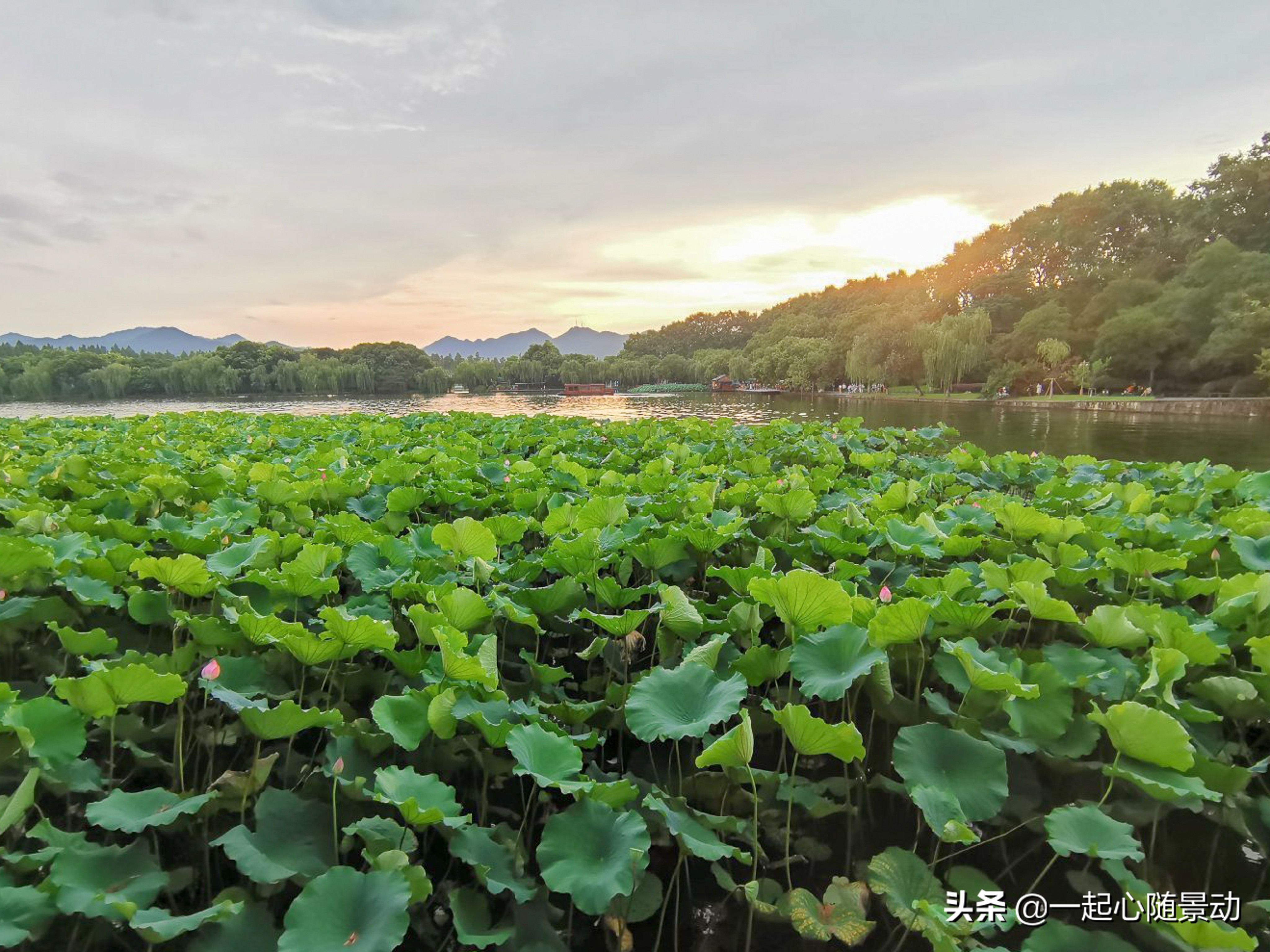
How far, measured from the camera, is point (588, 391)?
72812 mm

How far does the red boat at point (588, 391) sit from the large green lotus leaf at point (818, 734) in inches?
2584

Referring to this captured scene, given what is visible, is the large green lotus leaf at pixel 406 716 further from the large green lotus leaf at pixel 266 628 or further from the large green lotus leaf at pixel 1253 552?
the large green lotus leaf at pixel 1253 552

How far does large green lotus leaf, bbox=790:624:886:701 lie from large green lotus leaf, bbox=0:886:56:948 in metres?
1.40

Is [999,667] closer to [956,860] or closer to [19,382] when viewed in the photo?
[956,860]

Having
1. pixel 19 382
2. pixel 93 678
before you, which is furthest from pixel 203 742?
pixel 19 382

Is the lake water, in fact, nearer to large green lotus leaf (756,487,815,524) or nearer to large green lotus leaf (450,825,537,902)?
large green lotus leaf (756,487,815,524)

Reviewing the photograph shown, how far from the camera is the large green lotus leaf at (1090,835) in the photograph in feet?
3.66

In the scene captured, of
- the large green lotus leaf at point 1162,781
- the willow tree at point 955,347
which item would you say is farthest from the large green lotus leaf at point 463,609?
the willow tree at point 955,347

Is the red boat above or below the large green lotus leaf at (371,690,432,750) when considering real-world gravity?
above

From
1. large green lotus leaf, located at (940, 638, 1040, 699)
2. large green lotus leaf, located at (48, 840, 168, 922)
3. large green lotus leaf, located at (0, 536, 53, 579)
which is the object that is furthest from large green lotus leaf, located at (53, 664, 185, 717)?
large green lotus leaf, located at (940, 638, 1040, 699)

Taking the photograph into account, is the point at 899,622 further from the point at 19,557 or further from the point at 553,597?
the point at 19,557

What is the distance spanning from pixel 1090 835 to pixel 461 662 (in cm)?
124

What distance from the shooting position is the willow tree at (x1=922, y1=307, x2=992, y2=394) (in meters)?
38.9

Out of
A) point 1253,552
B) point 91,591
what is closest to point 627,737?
point 91,591
